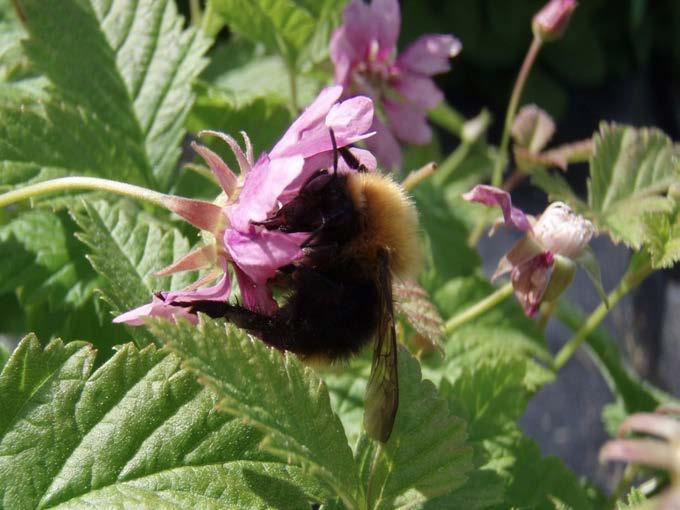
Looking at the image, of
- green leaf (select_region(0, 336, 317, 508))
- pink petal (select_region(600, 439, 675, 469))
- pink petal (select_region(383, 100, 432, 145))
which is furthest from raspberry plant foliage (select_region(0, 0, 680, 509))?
pink petal (select_region(600, 439, 675, 469))

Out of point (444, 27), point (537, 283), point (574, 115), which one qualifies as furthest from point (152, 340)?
point (574, 115)

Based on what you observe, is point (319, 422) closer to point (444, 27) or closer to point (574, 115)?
point (444, 27)

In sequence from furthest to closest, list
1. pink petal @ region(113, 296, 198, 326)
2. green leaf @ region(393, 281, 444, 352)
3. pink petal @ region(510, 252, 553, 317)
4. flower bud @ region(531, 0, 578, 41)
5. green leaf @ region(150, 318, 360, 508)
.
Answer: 1. flower bud @ region(531, 0, 578, 41)
2. pink petal @ region(510, 252, 553, 317)
3. green leaf @ region(393, 281, 444, 352)
4. pink petal @ region(113, 296, 198, 326)
5. green leaf @ region(150, 318, 360, 508)

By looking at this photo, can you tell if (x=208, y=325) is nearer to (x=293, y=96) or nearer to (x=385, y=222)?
(x=385, y=222)

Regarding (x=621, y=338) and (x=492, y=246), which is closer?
(x=621, y=338)

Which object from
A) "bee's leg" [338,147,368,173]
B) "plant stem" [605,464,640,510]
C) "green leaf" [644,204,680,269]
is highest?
"bee's leg" [338,147,368,173]

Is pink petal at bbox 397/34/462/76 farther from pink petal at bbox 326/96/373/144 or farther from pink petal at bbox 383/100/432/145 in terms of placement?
pink petal at bbox 326/96/373/144

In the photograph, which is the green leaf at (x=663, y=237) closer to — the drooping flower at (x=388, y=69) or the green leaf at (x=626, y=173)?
the green leaf at (x=626, y=173)
